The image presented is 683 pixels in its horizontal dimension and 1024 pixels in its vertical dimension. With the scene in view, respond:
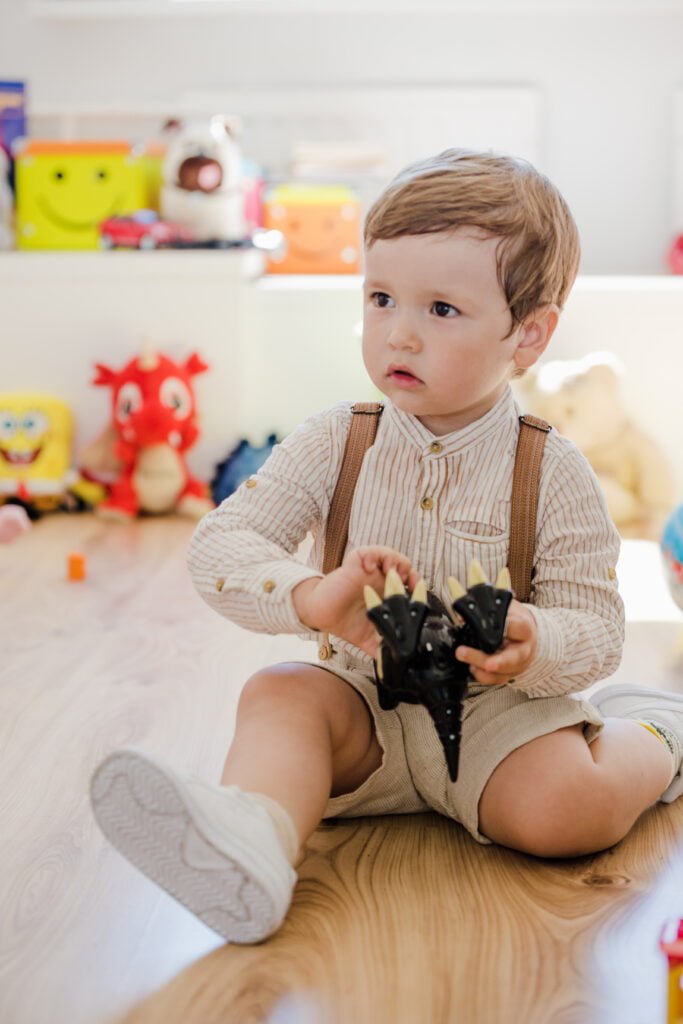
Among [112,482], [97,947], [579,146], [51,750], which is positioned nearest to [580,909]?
[97,947]

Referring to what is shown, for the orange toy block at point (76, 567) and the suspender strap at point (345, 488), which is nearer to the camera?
the suspender strap at point (345, 488)

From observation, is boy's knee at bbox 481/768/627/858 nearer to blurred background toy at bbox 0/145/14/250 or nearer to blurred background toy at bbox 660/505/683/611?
blurred background toy at bbox 660/505/683/611

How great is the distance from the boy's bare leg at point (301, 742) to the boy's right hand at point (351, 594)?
75 millimetres

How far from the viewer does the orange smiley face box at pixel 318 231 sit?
8.68 ft

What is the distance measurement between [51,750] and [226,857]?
45 cm

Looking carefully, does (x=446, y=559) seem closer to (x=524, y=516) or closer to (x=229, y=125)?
(x=524, y=516)

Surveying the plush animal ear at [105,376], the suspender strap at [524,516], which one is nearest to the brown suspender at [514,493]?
the suspender strap at [524,516]

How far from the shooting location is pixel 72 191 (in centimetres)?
251

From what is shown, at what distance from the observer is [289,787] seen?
866mm

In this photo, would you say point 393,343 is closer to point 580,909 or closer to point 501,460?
point 501,460

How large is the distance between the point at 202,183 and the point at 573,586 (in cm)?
170

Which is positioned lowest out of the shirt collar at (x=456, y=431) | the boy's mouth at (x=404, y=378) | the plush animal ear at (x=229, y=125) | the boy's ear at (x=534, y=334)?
the shirt collar at (x=456, y=431)

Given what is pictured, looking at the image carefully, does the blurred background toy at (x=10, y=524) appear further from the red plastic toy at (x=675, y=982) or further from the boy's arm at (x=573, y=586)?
the red plastic toy at (x=675, y=982)

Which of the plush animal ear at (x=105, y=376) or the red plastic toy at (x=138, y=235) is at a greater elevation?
the red plastic toy at (x=138, y=235)
